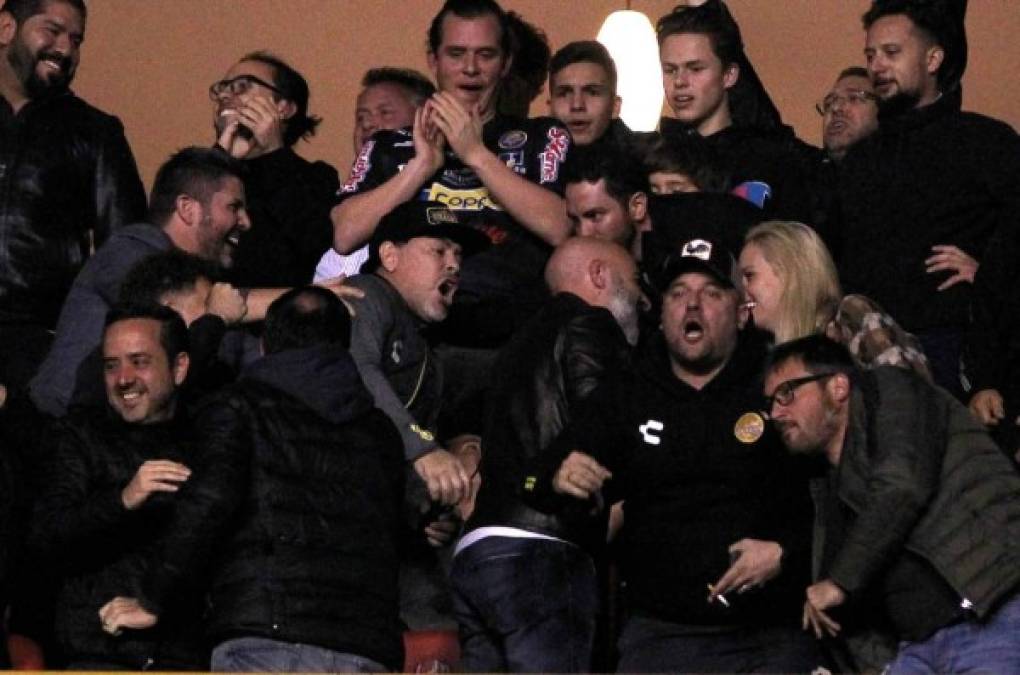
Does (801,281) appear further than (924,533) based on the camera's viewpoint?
Yes

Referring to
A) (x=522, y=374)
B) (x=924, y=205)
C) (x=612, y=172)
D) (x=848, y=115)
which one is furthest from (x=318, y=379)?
(x=848, y=115)

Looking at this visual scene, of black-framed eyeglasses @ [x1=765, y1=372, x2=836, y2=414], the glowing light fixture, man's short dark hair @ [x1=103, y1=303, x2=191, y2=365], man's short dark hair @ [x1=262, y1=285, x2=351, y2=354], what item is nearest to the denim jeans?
black-framed eyeglasses @ [x1=765, y1=372, x2=836, y2=414]

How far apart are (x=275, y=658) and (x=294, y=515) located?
34 cm

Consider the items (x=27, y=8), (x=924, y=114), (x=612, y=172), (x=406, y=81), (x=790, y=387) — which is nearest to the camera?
(x=790, y=387)

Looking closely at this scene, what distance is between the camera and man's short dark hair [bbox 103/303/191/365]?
6.95 metres

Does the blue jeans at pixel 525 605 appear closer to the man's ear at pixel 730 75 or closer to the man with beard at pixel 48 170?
the man with beard at pixel 48 170

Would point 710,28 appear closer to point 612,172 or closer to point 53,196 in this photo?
point 612,172

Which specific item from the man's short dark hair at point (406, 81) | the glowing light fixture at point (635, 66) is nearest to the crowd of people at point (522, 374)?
the man's short dark hair at point (406, 81)

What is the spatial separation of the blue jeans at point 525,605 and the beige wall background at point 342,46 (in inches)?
122

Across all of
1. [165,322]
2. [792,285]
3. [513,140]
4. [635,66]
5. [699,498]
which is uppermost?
[635,66]

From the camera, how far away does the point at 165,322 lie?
6.97 metres

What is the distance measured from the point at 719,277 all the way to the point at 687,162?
30.5 inches

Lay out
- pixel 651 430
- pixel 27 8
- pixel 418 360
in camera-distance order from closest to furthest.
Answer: pixel 651 430, pixel 418 360, pixel 27 8

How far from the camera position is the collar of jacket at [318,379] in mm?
6621
